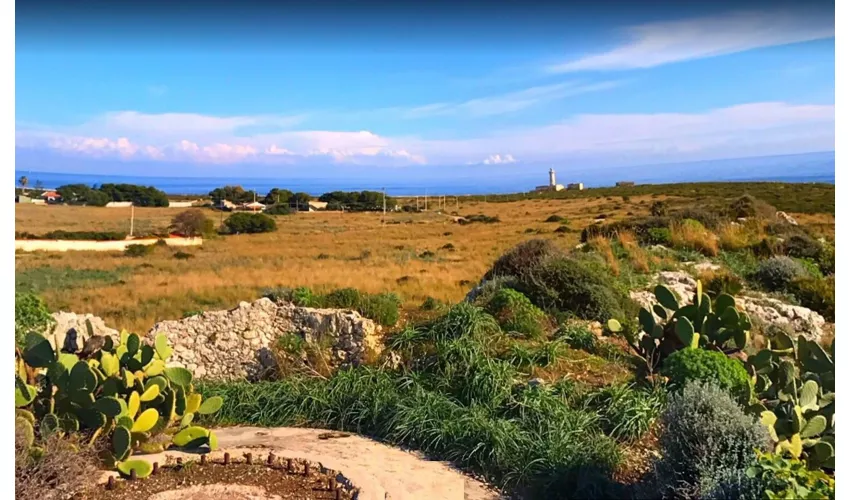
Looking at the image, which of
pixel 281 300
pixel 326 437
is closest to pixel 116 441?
pixel 326 437

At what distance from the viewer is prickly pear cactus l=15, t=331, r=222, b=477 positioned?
375 centimetres

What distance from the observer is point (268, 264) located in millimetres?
21000

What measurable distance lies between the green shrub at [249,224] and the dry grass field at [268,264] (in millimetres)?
818

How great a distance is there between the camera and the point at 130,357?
4215 mm

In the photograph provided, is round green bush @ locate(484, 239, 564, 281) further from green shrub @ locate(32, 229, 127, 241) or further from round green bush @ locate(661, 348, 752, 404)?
green shrub @ locate(32, 229, 127, 241)

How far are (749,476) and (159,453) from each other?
3283mm

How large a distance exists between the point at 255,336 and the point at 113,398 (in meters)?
2.96

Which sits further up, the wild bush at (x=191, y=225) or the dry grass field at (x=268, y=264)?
the wild bush at (x=191, y=225)

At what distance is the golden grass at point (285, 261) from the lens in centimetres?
1313

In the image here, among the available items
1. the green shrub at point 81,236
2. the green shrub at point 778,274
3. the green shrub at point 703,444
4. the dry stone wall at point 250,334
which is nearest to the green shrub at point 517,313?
the dry stone wall at point 250,334

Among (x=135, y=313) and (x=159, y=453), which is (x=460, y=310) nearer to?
(x=159, y=453)

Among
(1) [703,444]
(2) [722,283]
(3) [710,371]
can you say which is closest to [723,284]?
(2) [722,283]

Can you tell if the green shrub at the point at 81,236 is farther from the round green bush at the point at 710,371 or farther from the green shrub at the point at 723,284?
the round green bush at the point at 710,371

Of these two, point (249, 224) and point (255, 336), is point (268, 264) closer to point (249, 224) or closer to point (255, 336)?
point (255, 336)
